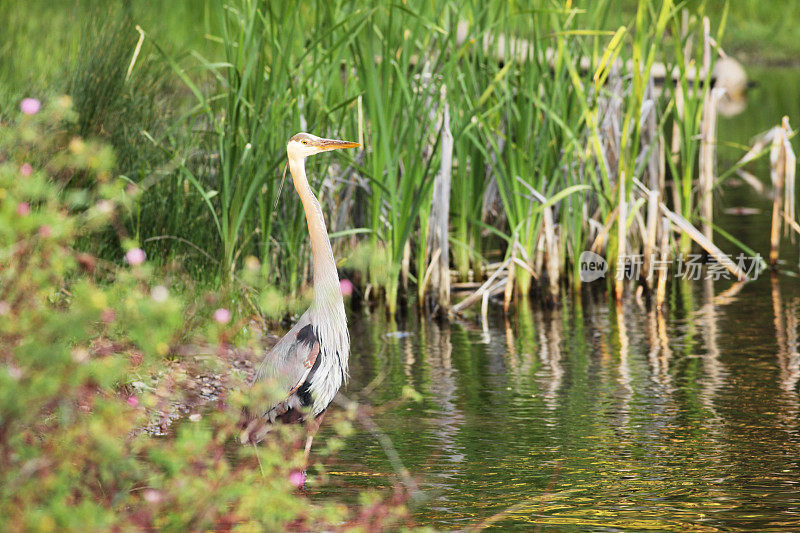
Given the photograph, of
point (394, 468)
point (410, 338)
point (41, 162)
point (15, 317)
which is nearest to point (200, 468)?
point (15, 317)

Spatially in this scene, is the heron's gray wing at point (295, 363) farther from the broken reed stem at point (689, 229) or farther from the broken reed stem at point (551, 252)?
the broken reed stem at point (689, 229)

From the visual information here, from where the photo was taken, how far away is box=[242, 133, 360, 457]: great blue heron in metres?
5.09

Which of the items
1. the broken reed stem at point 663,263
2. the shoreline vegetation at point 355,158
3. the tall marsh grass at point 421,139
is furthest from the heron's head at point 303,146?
the broken reed stem at point 663,263

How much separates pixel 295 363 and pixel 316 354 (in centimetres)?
9

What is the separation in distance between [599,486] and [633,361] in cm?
236

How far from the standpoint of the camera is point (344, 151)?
26.6 feet

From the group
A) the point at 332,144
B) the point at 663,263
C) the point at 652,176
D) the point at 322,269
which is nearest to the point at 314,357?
the point at 322,269

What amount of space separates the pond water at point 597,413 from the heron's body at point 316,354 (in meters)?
0.38

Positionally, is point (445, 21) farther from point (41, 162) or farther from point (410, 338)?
point (41, 162)

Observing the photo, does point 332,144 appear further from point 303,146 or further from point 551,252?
point 551,252

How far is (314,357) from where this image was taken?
509 cm

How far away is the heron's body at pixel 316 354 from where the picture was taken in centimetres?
509

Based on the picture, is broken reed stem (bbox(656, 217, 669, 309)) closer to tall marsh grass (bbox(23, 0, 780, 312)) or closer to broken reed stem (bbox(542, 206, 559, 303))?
tall marsh grass (bbox(23, 0, 780, 312))

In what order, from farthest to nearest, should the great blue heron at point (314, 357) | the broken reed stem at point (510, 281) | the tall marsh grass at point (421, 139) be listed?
the broken reed stem at point (510, 281) → the tall marsh grass at point (421, 139) → the great blue heron at point (314, 357)
